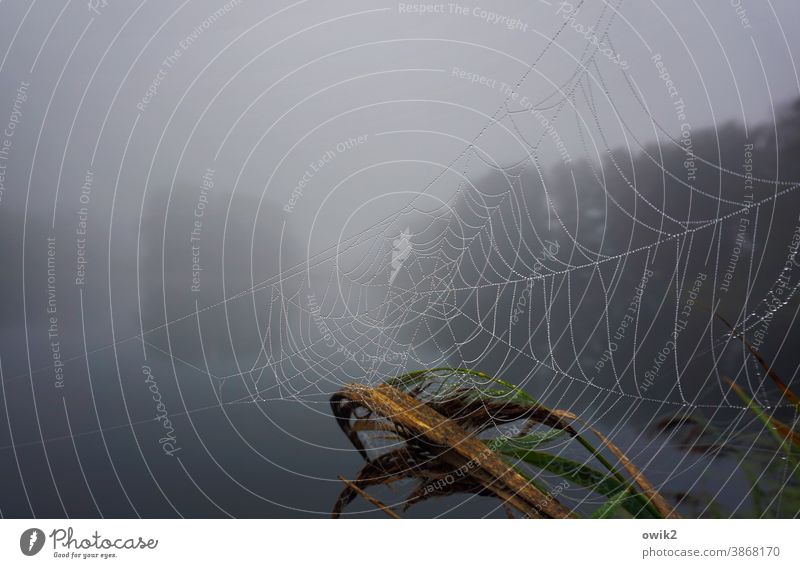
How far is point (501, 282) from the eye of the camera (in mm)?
1681

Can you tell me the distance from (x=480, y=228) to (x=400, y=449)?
0.75 m

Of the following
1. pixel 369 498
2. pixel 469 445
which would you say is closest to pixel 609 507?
pixel 469 445

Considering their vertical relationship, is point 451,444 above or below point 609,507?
above

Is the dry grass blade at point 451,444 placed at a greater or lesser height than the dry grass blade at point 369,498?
greater

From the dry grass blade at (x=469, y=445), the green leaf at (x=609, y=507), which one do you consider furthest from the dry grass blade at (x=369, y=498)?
the green leaf at (x=609, y=507)

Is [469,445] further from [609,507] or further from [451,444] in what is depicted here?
[609,507]

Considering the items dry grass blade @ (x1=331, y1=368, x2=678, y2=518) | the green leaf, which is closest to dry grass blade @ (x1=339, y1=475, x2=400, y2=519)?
dry grass blade @ (x1=331, y1=368, x2=678, y2=518)

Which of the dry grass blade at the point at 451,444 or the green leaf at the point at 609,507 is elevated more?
the dry grass blade at the point at 451,444

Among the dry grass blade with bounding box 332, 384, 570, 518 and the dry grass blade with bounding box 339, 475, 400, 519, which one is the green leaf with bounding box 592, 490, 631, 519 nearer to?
the dry grass blade with bounding box 332, 384, 570, 518

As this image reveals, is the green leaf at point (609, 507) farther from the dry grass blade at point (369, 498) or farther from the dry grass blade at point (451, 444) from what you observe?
the dry grass blade at point (369, 498)

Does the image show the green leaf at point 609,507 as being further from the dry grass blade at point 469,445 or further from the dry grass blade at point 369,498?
the dry grass blade at point 369,498
